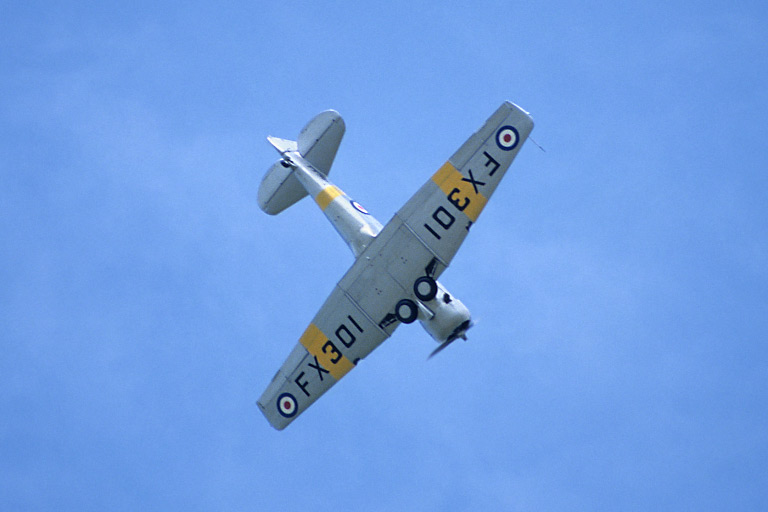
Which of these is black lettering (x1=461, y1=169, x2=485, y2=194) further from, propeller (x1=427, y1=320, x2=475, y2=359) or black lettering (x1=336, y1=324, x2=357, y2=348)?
black lettering (x1=336, y1=324, x2=357, y2=348)

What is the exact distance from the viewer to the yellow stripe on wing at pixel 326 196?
107 ft

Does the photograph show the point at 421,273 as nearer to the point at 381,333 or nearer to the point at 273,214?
the point at 381,333

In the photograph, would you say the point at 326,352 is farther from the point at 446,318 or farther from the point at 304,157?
the point at 304,157

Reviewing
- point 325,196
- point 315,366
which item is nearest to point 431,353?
point 315,366

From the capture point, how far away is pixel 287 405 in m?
31.9

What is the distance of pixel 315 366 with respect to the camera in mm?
31312

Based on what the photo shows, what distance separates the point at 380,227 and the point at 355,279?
2372 millimetres

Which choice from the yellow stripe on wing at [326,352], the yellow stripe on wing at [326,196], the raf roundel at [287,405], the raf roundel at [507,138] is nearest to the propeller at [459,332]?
the yellow stripe on wing at [326,352]

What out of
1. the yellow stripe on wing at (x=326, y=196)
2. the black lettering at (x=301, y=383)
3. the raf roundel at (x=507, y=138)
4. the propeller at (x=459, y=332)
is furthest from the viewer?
the yellow stripe on wing at (x=326, y=196)

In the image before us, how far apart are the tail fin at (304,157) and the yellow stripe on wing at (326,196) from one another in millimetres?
1229

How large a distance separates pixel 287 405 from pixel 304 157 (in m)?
8.23

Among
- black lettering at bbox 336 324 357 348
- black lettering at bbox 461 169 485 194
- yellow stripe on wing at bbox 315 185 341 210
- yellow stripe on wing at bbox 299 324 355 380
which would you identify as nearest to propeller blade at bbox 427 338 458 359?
black lettering at bbox 336 324 357 348

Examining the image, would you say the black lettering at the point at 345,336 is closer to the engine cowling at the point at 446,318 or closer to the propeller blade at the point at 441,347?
the engine cowling at the point at 446,318

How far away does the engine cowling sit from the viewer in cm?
2948
